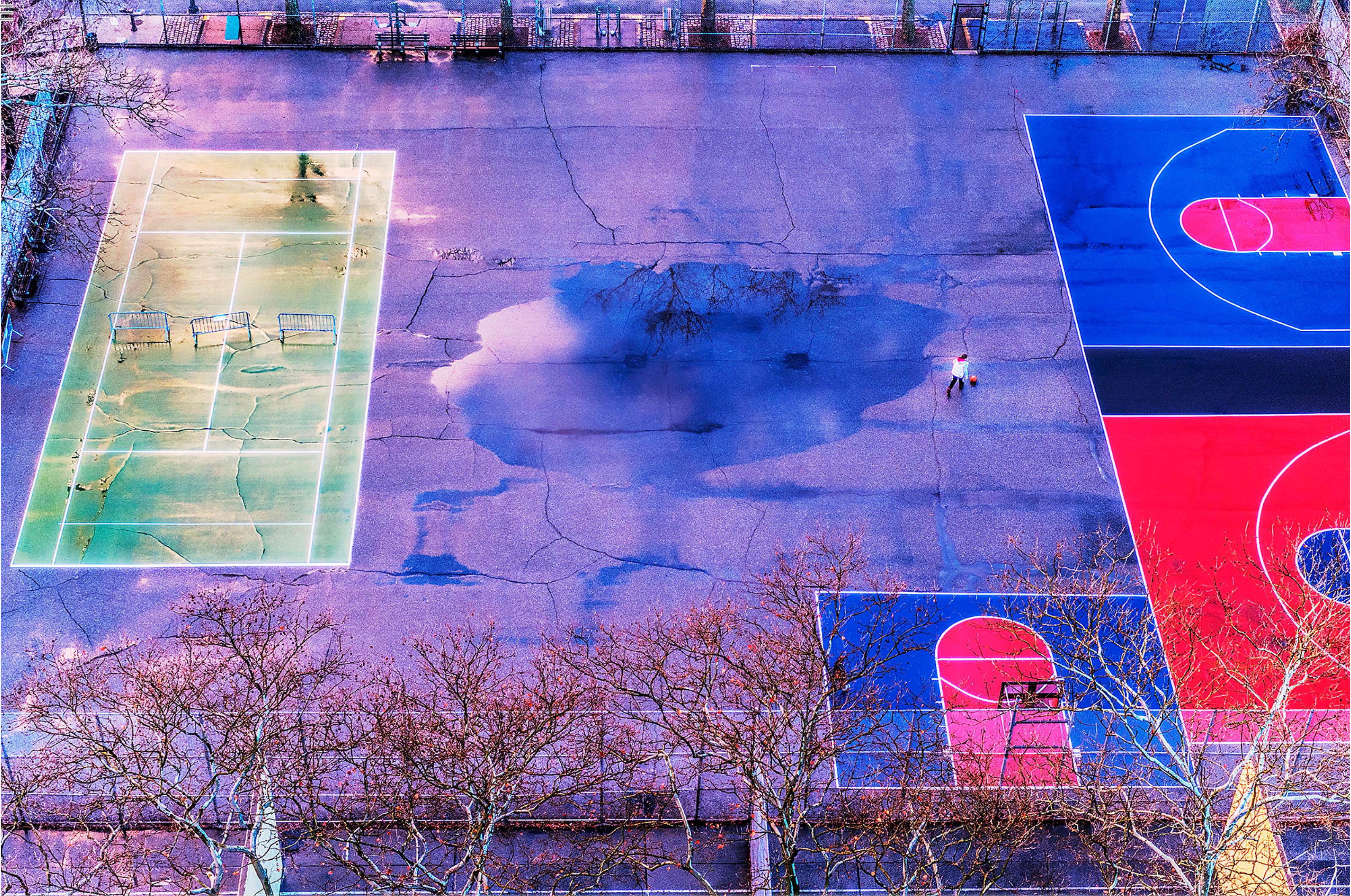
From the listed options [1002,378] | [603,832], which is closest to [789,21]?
[1002,378]

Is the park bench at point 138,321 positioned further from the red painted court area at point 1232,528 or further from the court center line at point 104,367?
the red painted court area at point 1232,528

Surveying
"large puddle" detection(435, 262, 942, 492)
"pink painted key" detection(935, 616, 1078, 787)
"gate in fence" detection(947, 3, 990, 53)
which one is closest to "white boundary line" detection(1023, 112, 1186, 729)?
"pink painted key" detection(935, 616, 1078, 787)

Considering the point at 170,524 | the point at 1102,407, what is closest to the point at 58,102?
the point at 170,524

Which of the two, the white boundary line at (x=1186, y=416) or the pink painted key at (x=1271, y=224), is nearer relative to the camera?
the white boundary line at (x=1186, y=416)

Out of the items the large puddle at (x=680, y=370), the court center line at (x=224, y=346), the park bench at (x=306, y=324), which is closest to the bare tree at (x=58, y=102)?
the court center line at (x=224, y=346)

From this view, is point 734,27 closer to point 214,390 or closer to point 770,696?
point 214,390

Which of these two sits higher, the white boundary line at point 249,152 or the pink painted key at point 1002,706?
the white boundary line at point 249,152

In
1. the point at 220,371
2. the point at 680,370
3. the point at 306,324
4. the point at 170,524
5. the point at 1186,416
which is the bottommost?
the point at 170,524
